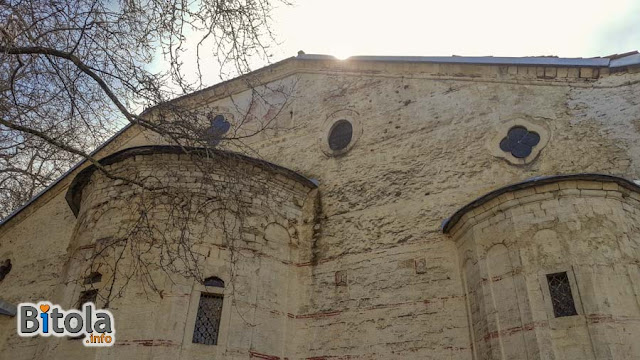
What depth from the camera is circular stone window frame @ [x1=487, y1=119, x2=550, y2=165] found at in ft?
27.2

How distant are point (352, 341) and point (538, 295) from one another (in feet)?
10.4

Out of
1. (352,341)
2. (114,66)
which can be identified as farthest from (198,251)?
(114,66)

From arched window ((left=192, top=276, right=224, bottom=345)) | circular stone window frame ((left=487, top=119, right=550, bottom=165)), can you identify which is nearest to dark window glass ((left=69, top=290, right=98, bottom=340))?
arched window ((left=192, top=276, right=224, bottom=345))

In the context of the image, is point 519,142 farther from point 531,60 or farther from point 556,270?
point 556,270

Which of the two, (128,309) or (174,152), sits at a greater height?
(174,152)

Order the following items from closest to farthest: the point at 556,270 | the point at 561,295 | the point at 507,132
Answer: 1. the point at 561,295
2. the point at 556,270
3. the point at 507,132

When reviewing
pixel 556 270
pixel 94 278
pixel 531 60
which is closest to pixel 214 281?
pixel 94 278

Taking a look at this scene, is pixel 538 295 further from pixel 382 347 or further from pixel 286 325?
pixel 286 325

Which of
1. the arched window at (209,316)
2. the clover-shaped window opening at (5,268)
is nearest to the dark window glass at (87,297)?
the arched window at (209,316)

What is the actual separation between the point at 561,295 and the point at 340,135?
18.7 ft

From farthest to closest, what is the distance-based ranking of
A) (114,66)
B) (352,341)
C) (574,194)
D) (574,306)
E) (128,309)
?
1. (352,341)
2. (128,309)
3. (574,194)
4. (574,306)
5. (114,66)

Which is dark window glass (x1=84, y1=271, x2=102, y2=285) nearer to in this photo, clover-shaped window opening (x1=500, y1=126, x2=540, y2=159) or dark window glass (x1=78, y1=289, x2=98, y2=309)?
dark window glass (x1=78, y1=289, x2=98, y2=309)

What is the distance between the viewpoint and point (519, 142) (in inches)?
336

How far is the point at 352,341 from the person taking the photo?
27.1ft
